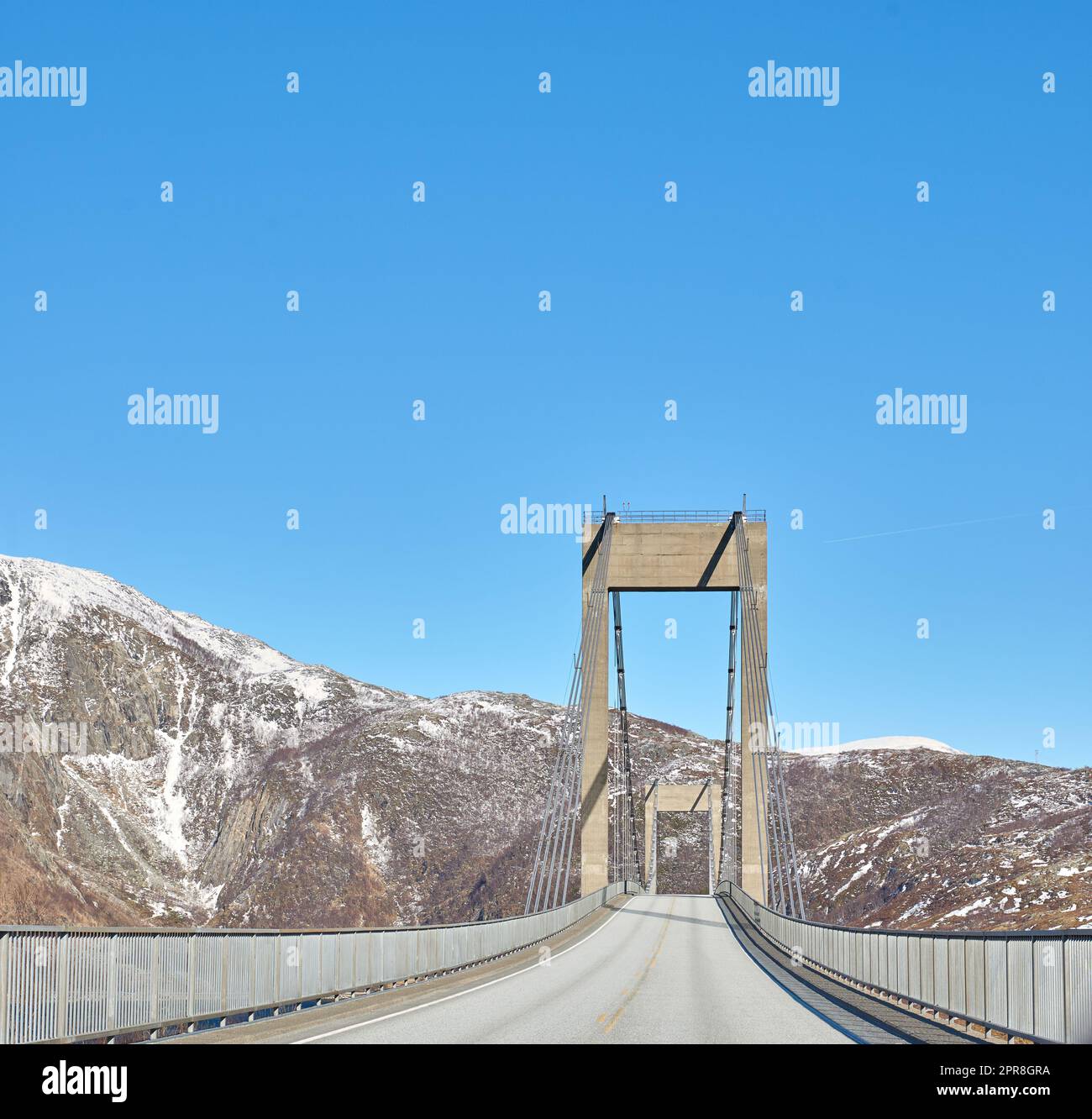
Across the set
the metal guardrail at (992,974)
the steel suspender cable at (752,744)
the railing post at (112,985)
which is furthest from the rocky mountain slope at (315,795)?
the railing post at (112,985)

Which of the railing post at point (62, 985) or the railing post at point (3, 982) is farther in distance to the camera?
the railing post at point (62, 985)

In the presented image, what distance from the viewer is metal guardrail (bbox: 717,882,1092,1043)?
1401cm

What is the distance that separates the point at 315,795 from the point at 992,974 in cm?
10780

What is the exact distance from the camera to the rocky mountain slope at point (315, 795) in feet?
283

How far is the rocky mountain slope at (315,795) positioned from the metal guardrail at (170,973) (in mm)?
50250

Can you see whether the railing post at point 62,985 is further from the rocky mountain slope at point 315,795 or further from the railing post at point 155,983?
the rocky mountain slope at point 315,795

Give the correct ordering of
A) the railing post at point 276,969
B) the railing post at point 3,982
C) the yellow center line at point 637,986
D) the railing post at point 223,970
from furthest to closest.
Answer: the railing post at point 276,969 → the yellow center line at point 637,986 → the railing post at point 223,970 → the railing post at point 3,982

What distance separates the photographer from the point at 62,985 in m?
14.2

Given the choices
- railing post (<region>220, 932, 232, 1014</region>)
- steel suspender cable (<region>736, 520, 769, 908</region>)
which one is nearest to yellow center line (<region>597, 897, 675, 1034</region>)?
railing post (<region>220, 932, 232, 1014</region>)

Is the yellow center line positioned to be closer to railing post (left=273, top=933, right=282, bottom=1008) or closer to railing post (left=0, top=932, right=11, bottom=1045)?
railing post (left=273, top=933, right=282, bottom=1008)

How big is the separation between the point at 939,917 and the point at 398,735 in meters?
78.6

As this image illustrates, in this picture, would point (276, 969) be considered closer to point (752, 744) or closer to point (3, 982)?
point (3, 982)

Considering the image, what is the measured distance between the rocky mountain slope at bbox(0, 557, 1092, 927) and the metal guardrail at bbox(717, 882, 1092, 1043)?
4659 centimetres
